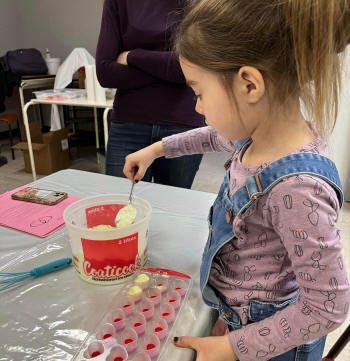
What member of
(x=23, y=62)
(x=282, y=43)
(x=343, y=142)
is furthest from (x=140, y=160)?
(x=23, y=62)

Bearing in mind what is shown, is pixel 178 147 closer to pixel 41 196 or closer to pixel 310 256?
pixel 41 196

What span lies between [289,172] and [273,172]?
0.02m

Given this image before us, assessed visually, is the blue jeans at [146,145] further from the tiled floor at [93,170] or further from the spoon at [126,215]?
the tiled floor at [93,170]

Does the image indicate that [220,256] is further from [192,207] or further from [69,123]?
[69,123]

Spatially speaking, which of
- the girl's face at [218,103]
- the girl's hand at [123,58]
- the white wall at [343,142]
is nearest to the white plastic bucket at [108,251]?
the girl's face at [218,103]

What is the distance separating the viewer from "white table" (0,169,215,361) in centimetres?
52

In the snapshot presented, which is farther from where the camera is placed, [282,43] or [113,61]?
[113,61]

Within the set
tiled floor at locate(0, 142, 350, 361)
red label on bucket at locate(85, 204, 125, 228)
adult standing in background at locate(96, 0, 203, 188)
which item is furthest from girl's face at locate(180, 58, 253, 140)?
tiled floor at locate(0, 142, 350, 361)

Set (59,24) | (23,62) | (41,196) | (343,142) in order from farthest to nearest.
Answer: (59,24) → (23,62) → (343,142) → (41,196)

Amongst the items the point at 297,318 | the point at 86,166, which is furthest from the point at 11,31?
the point at 297,318

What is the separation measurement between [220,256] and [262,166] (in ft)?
0.56

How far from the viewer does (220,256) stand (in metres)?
0.61

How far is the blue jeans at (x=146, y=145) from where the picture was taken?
1243mm

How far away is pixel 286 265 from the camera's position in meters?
0.56
